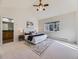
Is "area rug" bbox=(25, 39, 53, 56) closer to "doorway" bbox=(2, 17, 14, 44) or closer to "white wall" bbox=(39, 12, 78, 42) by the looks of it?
"doorway" bbox=(2, 17, 14, 44)

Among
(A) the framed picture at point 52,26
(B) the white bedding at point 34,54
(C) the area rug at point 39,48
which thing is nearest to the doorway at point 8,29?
(C) the area rug at point 39,48

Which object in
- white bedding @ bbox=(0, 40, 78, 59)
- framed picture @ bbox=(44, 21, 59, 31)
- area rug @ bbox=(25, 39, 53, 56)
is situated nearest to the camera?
white bedding @ bbox=(0, 40, 78, 59)

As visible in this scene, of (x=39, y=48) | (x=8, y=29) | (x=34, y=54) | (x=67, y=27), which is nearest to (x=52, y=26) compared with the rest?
(x=67, y=27)

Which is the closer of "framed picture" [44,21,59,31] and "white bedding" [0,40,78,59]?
"white bedding" [0,40,78,59]

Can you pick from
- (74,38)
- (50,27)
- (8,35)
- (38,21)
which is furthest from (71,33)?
(8,35)

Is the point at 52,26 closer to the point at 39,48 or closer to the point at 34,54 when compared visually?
the point at 39,48

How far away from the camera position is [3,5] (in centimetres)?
526

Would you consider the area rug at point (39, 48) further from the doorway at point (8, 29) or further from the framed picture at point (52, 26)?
the framed picture at point (52, 26)

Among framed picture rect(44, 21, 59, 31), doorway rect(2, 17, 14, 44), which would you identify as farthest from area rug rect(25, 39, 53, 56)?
framed picture rect(44, 21, 59, 31)

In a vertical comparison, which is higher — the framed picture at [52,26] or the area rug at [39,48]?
the framed picture at [52,26]

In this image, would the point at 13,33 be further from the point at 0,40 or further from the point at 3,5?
the point at 3,5

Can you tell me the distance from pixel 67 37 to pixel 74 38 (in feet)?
2.14

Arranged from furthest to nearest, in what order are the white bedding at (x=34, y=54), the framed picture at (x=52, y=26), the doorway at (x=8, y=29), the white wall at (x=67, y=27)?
the framed picture at (x=52, y=26) < the white wall at (x=67, y=27) < the doorway at (x=8, y=29) < the white bedding at (x=34, y=54)

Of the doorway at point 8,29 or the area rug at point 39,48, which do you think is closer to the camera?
the area rug at point 39,48
